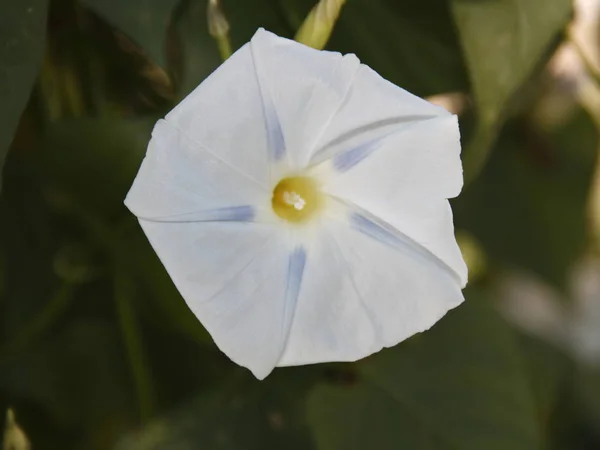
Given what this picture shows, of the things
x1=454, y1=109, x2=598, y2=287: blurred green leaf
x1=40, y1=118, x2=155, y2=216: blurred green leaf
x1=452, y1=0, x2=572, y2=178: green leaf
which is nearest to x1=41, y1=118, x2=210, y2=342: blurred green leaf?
x1=40, y1=118, x2=155, y2=216: blurred green leaf

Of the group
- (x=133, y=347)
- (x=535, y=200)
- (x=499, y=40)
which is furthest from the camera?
(x=535, y=200)

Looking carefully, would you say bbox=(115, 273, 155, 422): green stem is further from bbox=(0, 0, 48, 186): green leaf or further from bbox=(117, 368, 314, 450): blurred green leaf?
bbox=(0, 0, 48, 186): green leaf

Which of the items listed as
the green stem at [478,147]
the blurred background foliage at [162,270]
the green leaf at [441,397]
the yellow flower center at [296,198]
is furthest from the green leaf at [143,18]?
the green leaf at [441,397]

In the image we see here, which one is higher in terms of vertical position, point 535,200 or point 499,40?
point 499,40

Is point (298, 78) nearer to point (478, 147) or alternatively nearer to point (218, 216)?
point (218, 216)

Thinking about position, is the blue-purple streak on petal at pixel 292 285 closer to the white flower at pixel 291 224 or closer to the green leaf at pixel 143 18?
Answer: the white flower at pixel 291 224

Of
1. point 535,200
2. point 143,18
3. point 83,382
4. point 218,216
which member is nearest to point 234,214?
point 218,216

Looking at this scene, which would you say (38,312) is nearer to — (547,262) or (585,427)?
(547,262)
